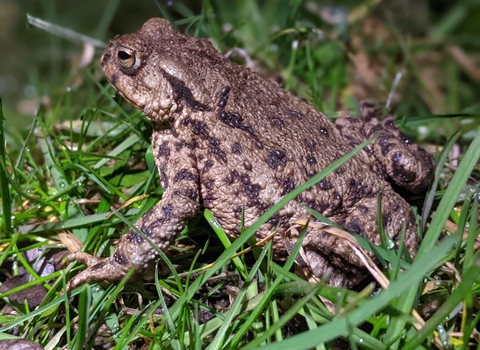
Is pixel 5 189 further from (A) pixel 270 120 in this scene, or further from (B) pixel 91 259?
(A) pixel 270 120

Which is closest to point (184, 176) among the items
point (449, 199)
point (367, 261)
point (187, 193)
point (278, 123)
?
point (187, 193)

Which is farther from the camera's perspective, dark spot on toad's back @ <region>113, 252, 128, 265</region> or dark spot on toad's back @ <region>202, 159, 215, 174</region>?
dark spot on toad's back @ <region>202, 159, 215, 174</region>

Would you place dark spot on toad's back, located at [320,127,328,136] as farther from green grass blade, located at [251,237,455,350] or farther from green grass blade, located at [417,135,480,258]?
green grass blade, located at [251,237,455,350]

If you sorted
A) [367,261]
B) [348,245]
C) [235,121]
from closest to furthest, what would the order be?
[367,261], [348,245], [235,121]

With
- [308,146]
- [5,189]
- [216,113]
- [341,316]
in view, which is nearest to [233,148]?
[216,113]

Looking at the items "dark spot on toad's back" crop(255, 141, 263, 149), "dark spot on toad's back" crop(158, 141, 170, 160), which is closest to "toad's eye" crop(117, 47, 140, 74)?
"dark spot on toad's back" crop(158, 141, 170, 160)

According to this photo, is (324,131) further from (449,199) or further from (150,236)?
(150,236)

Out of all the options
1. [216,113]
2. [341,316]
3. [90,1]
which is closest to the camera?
[341,316]
